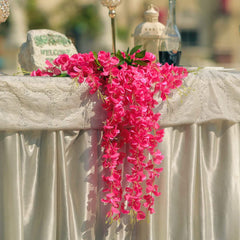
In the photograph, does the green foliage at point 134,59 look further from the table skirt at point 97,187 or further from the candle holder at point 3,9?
the candle holder at point 3,9

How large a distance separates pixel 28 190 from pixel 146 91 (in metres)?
0.42

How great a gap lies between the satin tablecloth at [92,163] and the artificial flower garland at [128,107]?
47 millimetres

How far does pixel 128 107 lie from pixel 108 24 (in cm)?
808

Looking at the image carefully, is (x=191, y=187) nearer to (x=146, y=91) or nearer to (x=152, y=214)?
(x=152, y=214)

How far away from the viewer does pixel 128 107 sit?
41.8 inches

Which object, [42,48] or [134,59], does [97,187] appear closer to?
[134,59]

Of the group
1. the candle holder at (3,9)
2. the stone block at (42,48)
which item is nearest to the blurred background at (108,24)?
the stone block at (42,48)

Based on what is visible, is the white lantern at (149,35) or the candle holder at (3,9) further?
the white lantern at (149,35)

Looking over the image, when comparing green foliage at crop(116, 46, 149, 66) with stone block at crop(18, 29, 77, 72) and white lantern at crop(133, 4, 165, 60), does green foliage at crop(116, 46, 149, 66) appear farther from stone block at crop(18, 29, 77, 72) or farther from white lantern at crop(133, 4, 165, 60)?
stone block at crop(18, 29, 77, 72)

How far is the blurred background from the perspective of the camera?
813 centimetres

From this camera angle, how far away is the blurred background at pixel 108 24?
813 centimetres

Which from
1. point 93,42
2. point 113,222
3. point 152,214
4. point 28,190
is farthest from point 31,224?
point 93,42

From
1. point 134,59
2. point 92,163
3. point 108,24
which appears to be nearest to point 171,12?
point 134,59

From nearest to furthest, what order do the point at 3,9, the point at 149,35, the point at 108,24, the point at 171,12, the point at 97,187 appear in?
the point at 97,187
the point at 3,9
the point at 171,12
the point at 149,35
the point at 108,24
